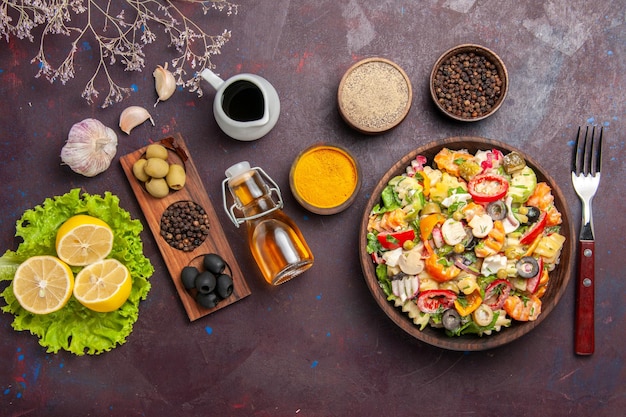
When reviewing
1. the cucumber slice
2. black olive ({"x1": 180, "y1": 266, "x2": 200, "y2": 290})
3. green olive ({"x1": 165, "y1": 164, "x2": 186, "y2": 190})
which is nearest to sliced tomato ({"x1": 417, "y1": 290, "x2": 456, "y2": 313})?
the cucumber slice

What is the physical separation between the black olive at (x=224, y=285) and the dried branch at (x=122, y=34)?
89 centimetres

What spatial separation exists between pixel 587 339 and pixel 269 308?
1501mm

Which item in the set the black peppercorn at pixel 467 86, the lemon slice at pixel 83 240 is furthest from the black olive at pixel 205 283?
the black peppercorn at pixel 467 86

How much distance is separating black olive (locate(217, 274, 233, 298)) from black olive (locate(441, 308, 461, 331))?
0.95 m

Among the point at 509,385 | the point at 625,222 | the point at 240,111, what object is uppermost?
the point at 240,111

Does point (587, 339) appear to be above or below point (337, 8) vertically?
below

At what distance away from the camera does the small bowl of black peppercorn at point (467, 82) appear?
2.67 metres

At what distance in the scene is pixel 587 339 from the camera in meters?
2.76

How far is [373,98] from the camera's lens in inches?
105

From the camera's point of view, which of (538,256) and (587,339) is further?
(587,339)

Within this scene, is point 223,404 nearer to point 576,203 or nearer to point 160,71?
point 160,71

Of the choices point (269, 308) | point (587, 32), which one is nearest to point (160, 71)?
point (269, 308)

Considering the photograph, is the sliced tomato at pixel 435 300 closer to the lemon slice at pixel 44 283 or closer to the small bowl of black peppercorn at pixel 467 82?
the small bowl of black peppercorn at pixel 467 82

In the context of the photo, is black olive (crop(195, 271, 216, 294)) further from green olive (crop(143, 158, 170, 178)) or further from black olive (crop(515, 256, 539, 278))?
black olive (crop(515, 256, 539, 278))
